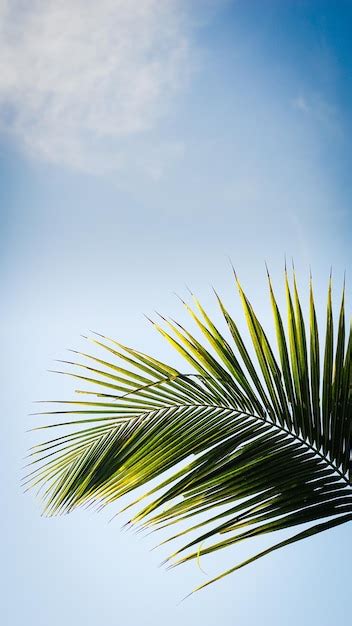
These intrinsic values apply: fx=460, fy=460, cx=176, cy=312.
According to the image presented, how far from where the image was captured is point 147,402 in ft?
6.59

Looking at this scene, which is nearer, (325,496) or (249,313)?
(325,496)

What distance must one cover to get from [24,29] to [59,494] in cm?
1091

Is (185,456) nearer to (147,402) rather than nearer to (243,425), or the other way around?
(243,425)

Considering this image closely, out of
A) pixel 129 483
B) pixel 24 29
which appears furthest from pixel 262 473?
pixel 24 29

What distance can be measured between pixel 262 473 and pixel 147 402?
0.69m

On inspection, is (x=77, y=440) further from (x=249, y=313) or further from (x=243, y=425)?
(x=249, y=313)

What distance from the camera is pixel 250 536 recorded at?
4.31ft

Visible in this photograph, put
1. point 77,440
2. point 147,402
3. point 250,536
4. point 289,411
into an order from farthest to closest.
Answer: point 77,440
point 147,402
point 289,411
point 250,536

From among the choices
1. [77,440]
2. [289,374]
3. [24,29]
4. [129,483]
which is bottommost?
[129,483]

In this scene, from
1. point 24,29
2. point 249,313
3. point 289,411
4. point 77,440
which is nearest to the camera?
point 289,411

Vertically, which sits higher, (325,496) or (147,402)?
(147,402)

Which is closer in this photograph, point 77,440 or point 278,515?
point 278,515

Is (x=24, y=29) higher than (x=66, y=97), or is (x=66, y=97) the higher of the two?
(x=24, y=29)

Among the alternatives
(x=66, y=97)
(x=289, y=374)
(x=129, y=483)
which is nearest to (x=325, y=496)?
(x=289, y=374)
